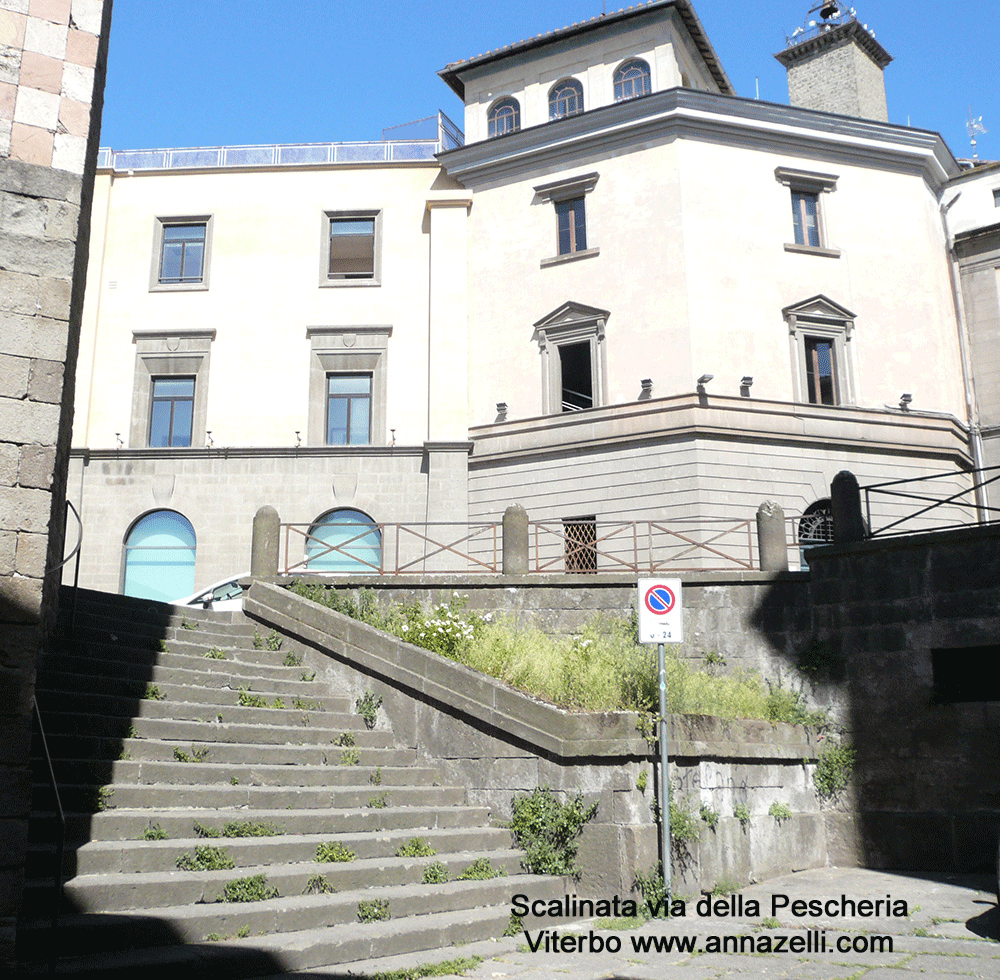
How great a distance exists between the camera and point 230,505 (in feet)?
82.0

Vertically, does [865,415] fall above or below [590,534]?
above

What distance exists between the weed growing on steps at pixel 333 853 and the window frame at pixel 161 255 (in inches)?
806

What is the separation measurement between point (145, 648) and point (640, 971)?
7180 millimetres

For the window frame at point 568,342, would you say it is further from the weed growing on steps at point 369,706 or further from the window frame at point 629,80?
the weed growing on steps at point 369,706

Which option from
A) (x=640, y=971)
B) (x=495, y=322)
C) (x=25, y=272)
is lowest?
(x=640, y=971)

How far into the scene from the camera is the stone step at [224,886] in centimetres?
704

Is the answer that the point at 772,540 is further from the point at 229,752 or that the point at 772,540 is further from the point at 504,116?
the point at 504,116

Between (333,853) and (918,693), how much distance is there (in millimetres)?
9139

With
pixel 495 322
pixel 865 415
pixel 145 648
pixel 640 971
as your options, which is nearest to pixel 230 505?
pixel 495 322

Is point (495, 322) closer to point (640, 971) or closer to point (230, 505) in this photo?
point (230, 505)

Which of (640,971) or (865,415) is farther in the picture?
(865,415)

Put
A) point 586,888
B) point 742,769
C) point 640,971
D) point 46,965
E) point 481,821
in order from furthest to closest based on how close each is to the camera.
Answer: point 742,769
point 481,821
point 586,888
point 640,971
point 46,965

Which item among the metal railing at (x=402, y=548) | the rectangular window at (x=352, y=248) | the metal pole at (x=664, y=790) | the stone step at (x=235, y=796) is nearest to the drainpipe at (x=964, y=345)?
the metal railing at (x=402, y=548)

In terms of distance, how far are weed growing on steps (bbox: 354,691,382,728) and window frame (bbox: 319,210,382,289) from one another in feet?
53.3
